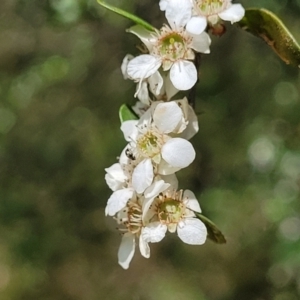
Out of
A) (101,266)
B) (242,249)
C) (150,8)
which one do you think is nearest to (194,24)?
(150,8)

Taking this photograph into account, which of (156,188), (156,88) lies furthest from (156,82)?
(156,188)

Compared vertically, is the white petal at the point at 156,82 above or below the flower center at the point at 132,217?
above

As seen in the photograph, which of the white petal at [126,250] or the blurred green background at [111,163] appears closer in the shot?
the white petal at [126,250]

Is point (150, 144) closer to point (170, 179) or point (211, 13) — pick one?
point (170, 179)

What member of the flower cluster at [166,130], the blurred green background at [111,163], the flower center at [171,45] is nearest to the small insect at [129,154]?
the flower cluster at [166,130]

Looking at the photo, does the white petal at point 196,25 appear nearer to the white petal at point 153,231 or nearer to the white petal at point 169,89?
the white petal at point 169,89

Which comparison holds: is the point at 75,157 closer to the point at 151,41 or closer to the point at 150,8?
the point at 150,8

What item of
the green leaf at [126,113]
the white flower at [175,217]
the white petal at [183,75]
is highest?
the white petal at [183,75]

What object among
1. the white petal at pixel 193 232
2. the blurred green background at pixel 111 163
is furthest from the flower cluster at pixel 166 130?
the blurred green background at pixel 111 163
